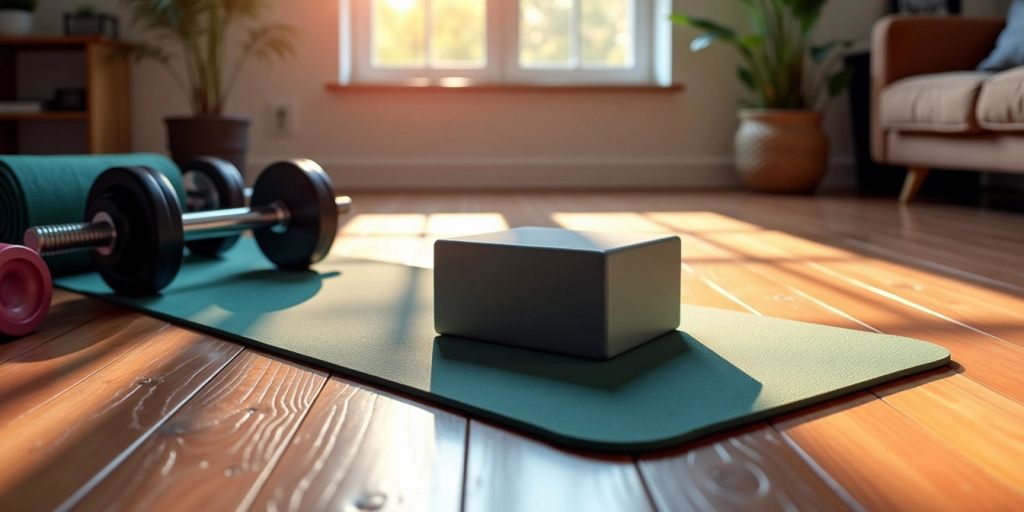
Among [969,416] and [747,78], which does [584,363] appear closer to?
[969,416]

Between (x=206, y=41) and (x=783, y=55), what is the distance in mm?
2484

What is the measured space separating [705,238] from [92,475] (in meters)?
1.83

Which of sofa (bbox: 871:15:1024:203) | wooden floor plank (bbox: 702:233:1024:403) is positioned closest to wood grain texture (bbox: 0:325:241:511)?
wooden floor plank (bbox: 702:233:1024:403)

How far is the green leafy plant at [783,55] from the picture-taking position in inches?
151

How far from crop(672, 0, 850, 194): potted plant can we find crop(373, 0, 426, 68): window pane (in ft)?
3.90

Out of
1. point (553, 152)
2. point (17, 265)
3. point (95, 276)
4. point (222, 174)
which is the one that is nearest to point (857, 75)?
point (553, 152)

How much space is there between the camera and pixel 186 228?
1.49 m

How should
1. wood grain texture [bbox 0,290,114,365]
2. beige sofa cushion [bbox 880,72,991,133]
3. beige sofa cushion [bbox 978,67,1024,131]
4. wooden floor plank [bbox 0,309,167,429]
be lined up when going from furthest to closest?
beige sofa cushion [bbox 880,72,991,133]
beige sofa cushion [bbox 978,67,1024,131]
wood grain texture [bbox 0,290,114,365]
wooden floor plank [bbox 0,309,167,429]

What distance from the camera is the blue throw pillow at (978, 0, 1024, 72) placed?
3098 mm

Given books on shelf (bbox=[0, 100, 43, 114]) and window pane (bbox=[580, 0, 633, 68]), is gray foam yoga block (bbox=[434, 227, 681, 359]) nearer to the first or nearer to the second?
books on shelf (bbox=[0, 100, 43, 114])

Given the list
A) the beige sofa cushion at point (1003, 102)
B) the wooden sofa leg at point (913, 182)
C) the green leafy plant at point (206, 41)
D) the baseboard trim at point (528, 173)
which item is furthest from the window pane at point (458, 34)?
the beige sofa cushion at point (1003, 102)

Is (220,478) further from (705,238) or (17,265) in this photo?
(705,238)

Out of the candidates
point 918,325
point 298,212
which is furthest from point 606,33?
point 918,325

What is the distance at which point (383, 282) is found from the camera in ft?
5.03
